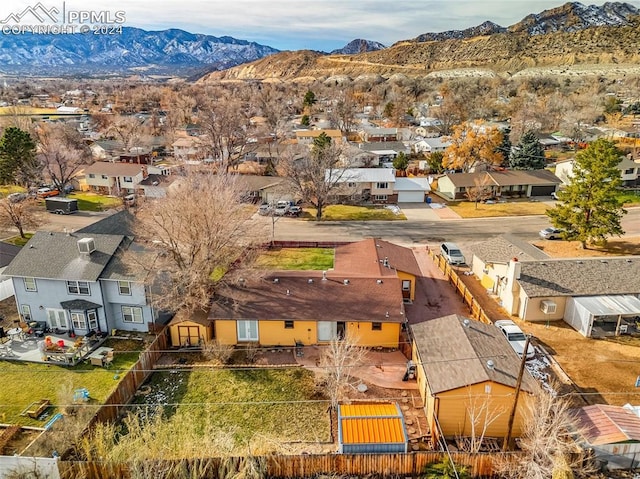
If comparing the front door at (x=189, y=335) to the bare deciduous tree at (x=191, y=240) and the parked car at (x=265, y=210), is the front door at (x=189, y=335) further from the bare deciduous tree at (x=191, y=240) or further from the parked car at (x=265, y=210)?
the parked car at (x=265, y=210)

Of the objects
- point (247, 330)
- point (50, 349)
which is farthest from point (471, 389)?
point (50, 349)

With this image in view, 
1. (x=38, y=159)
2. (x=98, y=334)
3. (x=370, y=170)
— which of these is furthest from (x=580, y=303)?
(x=38, y=159)

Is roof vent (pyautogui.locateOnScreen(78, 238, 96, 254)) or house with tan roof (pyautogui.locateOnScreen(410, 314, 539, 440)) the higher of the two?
roof vent (pyautogui.locateOnScreen(78, 238, 96, 254))

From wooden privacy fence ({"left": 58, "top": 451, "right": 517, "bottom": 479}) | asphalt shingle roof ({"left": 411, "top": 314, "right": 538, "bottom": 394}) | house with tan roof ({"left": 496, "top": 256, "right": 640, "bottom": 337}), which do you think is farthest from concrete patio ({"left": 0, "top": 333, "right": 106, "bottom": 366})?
house with tan roof ({"left": 496, "top": 256, "right": 640, "bottom": 337})

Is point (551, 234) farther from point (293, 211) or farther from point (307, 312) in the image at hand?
point (307, 312)

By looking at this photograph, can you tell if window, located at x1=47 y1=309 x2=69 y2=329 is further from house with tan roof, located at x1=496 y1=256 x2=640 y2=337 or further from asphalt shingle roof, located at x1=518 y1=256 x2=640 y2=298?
asphalt shingle roof, located at x1=518 y1=256 x2=640 y2=298

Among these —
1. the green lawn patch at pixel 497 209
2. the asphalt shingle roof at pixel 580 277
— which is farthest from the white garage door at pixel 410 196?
the asphalt shingle roof at pixel 580 277

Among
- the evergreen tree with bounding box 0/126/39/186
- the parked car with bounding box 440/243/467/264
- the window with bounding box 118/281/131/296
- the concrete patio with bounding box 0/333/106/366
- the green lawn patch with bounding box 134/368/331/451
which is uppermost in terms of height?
the evergreen tree with bounding box 0/126/39/186
